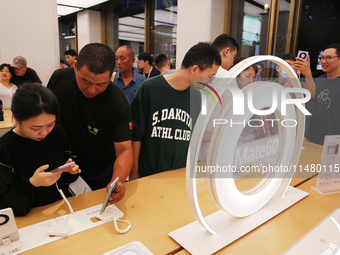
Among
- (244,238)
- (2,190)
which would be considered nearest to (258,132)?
(244,238)

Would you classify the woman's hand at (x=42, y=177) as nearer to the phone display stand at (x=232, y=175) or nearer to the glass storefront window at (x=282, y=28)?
the phone display stand at (x=232, y=175)

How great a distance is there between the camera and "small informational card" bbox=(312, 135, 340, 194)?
4.40 feet

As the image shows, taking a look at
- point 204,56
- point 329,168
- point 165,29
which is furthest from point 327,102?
point 165,29

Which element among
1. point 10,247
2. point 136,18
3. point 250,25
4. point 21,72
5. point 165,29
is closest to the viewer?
point 10,247

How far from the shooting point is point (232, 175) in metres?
0.96

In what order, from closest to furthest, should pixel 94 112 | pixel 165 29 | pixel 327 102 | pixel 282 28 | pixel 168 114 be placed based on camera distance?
1. pixel 94 112
2. pixel 168 114
3. pixel 327 102
4. pixel 282 28
5. pixel 165 29

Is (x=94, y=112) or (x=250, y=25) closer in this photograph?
(x=94, y=112)

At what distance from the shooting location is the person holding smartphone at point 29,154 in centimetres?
107

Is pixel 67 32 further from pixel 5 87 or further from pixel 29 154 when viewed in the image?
pixel 29 154

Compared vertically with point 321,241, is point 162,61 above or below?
above

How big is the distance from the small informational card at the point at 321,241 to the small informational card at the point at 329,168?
0.33 m

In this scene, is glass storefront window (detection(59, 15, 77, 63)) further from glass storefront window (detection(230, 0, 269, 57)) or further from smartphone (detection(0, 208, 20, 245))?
smartphone (detection(0, 208, 20, 245))

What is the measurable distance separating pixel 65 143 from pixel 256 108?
98 centimetres

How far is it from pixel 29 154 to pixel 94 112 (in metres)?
0.47
